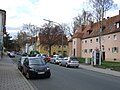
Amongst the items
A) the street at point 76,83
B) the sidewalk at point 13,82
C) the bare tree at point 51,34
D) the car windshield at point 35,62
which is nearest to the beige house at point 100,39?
the bare tree at point 51,34

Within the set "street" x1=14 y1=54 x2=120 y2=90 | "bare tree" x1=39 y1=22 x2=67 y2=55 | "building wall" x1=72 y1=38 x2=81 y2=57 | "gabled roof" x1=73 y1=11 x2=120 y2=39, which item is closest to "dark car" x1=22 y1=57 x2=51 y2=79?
"street" x1=14 y1=54 x2=120 y2=90

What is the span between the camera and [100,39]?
56625 millimetres

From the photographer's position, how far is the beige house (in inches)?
2328

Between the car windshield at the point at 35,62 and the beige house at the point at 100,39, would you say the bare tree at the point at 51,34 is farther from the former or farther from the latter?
the car windshield at the point at 35,62

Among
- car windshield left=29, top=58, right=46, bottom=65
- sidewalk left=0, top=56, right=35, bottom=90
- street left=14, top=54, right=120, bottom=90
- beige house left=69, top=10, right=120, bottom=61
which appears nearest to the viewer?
sidewalk left=0, top=56, right=35, bottom=90

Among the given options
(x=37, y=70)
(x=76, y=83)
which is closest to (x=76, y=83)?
(x=76, y=83)

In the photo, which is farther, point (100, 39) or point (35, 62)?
point (100, 39)

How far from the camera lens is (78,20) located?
84.3 m

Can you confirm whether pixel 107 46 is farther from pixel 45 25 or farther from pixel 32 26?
pixel 32 26

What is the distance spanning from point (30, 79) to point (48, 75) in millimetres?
1369

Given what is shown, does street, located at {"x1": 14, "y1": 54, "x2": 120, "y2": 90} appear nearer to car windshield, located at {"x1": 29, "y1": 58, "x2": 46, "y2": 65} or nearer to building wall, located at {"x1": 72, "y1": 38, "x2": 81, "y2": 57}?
car windshield, located at {"x1": 29, "y1": 58, "x2": 46, "y2": 65}

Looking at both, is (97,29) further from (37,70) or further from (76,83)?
(76,83)

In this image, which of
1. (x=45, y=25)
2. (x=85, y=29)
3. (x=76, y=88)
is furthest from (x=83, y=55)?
(x=76, y=88)

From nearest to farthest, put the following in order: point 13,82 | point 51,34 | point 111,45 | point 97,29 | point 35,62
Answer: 1. point 13,82
2. point 35,62
3. point 111,45
4. point 97,29
5. point 51,34
